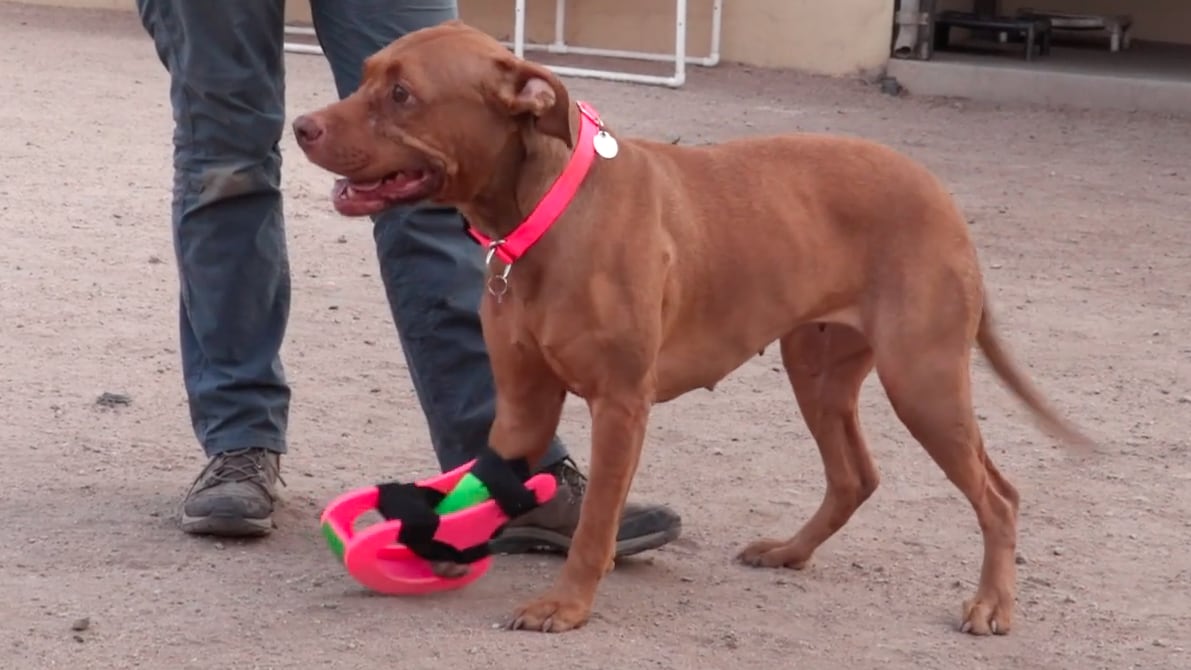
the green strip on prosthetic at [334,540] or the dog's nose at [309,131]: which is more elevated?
the dog's nose at [309,131]

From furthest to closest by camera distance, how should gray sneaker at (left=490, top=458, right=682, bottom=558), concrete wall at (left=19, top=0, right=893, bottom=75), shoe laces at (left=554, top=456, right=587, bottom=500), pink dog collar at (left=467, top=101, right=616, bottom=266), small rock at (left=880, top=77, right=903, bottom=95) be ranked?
1. concrete wall at (left=19, top=0, right=893, bottom=75)
2. small rock at (left=880, top=77, right=903, bottom=95)
3. shoe laces at (left=554, top=456, right=587, bottom=500)
4. gray sneaker at (left=490, top=458, right=682, bottom=558)
5. pink dog collar at (left=467, top=101, right=616, bottom=266)

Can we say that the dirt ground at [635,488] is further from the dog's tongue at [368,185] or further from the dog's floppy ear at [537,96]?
the dog's floppy ear at [537,96]

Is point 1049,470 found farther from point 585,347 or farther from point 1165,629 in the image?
point 585,347

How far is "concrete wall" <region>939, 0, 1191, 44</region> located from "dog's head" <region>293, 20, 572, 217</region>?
434 inches

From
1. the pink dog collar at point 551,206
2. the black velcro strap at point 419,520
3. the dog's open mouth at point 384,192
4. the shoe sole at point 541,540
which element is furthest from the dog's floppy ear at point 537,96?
the shoe sole at point 541,540

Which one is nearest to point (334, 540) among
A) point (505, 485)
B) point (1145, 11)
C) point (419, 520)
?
point (419, 520)

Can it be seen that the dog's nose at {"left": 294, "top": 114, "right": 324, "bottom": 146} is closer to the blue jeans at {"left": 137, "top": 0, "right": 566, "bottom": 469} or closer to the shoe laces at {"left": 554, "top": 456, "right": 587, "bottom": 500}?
the blue jeans at {"left": 137, "top": 0, "right": 566, "bottom": 469}

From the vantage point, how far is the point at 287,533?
13.9 feet

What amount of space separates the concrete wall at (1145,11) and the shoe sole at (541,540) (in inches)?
416

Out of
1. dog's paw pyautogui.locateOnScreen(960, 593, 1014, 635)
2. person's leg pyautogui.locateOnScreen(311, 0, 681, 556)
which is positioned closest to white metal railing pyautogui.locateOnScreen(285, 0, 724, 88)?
person's leg pyautogui.locateOnScreen(311, 0, 681, 556)

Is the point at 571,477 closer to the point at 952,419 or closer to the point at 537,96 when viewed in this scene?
the point at 952,419

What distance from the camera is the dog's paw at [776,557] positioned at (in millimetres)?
4191

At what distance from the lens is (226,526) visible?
13.4ft

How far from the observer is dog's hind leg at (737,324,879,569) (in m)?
4.19
